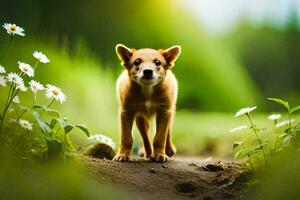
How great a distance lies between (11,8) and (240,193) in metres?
3.49

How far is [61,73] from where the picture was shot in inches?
301

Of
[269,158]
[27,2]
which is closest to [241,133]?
[27,2]

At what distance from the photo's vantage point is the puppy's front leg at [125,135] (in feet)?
15.3

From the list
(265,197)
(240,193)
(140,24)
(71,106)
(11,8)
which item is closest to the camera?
(265,197)

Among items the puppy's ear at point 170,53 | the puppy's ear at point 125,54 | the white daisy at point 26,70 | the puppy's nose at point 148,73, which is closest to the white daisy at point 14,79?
the white daisy at point 26,70

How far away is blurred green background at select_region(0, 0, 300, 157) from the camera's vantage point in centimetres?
744

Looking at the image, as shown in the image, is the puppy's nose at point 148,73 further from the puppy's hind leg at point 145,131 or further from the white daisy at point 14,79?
the white daisy at point 14,79

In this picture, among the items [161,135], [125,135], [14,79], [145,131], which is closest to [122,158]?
[125,135]

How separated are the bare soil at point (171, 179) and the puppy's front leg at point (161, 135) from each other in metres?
0.18

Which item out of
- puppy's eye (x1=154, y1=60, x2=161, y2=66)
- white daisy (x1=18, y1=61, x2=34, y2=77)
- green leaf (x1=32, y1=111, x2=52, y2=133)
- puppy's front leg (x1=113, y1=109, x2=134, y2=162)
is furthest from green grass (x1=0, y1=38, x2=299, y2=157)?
green leaf (x1=32, y1=111, x2=52, y2=133)

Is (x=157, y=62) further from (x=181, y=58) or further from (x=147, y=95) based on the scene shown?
(x=181, y=58)

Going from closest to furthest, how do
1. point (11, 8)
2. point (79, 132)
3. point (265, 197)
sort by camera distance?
point (265, 197), point (11, 8), point (79, 132)

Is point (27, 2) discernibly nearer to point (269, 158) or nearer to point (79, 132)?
point (79, 132)

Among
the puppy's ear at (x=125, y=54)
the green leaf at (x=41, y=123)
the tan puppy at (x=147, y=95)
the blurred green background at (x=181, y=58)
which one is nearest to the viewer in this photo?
the green leaf at (x=41, y=123)
